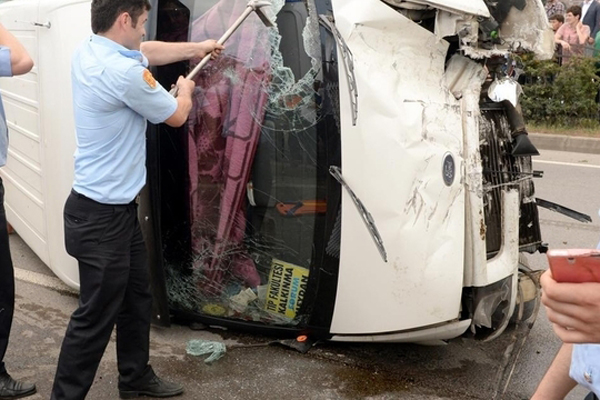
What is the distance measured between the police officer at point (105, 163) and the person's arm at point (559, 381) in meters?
1.75

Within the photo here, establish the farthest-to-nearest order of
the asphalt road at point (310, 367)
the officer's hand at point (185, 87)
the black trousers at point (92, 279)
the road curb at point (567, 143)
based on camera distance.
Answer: the road curb at point (567, 143) → the asphalt road at point (310, 367) → the officer's hand at point (185, 87) → the black trousers at point (92, 279)

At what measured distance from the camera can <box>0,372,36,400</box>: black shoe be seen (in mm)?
3340

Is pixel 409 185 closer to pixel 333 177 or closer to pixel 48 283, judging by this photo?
pixel 333 177

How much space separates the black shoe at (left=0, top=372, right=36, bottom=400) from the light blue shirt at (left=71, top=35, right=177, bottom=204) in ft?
3.00

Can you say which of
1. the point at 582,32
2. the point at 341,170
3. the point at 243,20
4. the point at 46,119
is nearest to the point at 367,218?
the point at 341,170

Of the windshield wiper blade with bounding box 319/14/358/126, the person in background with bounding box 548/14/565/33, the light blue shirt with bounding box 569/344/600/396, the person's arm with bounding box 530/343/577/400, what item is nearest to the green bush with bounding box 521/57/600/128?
the person in background with bounding box 548/14/565/33

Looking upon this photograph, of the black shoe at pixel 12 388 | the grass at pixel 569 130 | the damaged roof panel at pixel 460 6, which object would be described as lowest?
the grass at pixel 569 130

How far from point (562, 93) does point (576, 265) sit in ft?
30.3

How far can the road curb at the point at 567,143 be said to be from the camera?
31.8ft

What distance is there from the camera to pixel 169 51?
343 cm

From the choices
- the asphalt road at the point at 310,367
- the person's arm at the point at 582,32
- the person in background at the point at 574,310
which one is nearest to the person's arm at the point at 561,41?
the person's arm at the point at 582,32

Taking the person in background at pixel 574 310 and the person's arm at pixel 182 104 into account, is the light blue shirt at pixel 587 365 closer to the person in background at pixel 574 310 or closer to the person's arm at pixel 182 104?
the person in background at pixel 574 310

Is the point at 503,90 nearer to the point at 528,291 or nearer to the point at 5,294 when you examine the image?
the point at 528,291

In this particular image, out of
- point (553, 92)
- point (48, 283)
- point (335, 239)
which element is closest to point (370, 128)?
point (335, 239)
